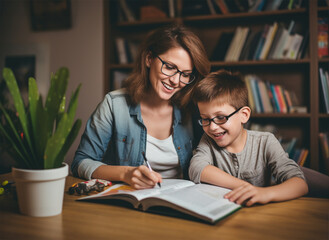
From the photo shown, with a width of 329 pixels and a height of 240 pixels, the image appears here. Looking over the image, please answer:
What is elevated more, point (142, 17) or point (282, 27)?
point (142, 17)

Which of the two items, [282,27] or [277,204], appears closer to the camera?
[277,204]

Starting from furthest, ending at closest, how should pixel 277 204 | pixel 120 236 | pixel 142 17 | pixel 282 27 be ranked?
1. pixel 142 17
2. pixel 282 27
3. pixel 277 204
4. pixel 120 236

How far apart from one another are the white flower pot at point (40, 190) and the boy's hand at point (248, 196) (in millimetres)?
491

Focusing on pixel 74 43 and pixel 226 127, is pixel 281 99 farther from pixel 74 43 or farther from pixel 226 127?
pixel 74 43

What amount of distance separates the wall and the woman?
146 cm

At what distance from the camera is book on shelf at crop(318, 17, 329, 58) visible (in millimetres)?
2314

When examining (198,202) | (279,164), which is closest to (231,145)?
(279,164)

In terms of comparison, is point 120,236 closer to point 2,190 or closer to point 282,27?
point 2,190

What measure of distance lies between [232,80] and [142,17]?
164 centimetres

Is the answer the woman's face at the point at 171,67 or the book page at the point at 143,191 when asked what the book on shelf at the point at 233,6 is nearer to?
the woman's face at the point at 171,67

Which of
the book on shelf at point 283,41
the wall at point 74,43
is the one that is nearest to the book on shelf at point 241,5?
the book on shelf at point 283,41

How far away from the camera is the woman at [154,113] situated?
54.5 inches

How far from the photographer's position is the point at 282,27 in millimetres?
2367

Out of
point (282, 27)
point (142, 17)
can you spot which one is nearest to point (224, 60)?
point (282, 27)
